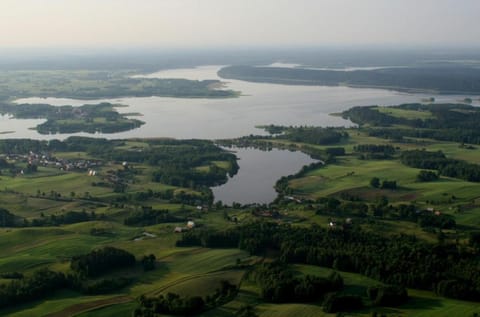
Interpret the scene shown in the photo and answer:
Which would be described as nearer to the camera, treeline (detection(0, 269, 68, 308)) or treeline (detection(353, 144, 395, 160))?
treeline (detection(0, 269, 68, 308))

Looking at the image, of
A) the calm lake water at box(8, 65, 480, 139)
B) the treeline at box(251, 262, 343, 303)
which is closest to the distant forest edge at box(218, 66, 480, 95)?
the calm lake water at box(8, 65, 480, 139)

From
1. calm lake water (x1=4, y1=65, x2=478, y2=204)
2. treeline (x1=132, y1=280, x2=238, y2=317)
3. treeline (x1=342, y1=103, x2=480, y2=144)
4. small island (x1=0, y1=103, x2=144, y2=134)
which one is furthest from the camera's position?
small island (x1=0, y1=103, x2=144, y2=134)

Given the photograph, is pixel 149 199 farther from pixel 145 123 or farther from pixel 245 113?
pixel 245 113

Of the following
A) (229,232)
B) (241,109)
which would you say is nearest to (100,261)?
(229,232)

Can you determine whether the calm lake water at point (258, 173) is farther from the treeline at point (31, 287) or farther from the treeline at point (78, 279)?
the treeline at point (31, 287)

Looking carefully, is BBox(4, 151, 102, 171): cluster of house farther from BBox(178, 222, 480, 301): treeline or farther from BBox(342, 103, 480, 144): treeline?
BBox(342, 103, 480, 144): treeline

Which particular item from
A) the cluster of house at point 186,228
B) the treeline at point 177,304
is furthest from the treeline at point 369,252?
the treeline at point 177,304

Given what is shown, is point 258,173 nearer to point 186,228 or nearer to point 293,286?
point 186,228
